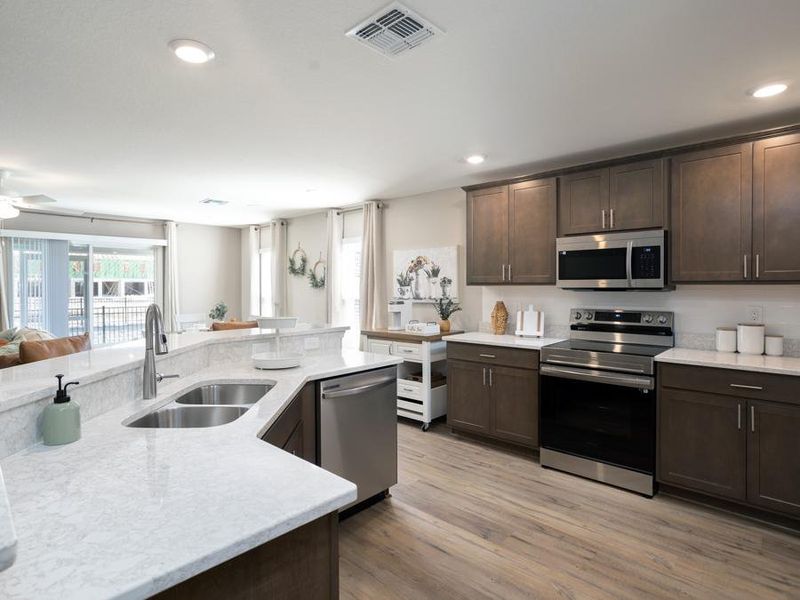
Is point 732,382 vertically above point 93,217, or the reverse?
point 93,217

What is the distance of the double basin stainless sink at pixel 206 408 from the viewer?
186cm

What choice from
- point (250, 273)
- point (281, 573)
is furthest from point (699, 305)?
point (250, 273)

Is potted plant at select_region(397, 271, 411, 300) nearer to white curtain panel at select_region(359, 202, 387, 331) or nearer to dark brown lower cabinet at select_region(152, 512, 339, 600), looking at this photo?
white curtain panel at select_region(359, 202, 387, 331)

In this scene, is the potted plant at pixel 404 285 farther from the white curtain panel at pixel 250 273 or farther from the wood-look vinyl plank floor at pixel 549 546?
the white curtain panel at pixel 250 273

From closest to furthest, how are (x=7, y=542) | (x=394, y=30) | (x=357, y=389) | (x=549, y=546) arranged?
(x=7, y=542)
(x=394, y=30)
(x=549, y=546)
(x=357, y=389)

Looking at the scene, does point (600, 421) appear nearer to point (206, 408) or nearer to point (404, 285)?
point (206, 408)

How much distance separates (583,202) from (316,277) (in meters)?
4.05

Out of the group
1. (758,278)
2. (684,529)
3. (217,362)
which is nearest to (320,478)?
(217,362)

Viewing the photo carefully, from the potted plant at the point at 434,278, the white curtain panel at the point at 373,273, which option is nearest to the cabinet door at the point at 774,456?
the potted plant at the point at 434,278

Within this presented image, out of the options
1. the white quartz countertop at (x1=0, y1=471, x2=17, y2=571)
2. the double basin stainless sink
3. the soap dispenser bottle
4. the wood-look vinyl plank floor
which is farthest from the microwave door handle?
the white quartz countertop at (x1=0, y1=471, x2=17, y2=571)

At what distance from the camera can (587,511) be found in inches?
110

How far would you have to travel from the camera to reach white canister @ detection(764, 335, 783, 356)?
2.91m

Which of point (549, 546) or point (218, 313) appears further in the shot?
point (218, 313)

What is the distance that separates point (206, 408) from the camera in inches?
76.1
